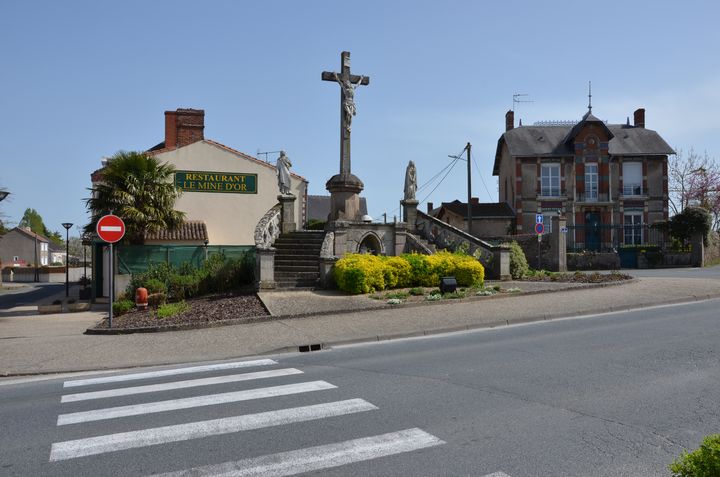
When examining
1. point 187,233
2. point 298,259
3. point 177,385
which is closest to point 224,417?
point 177,385

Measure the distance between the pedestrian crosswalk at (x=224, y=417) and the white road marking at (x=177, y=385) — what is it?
0.01 meters

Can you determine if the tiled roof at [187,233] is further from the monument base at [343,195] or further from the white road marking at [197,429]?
the white road marking at [197,429]

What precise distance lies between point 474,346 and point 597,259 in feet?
75.4

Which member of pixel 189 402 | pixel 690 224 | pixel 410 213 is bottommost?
pixel 189 402

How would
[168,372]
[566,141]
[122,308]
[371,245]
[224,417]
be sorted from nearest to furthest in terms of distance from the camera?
1. [224,417]
2. [168,372]
3. [122,308]
4. [371,245]
5. [566,141]

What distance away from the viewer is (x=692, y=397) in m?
5.79

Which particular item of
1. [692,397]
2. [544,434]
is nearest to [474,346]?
[692,397]

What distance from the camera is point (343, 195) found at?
18.3 metres

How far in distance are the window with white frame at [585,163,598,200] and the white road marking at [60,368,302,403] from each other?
124ft

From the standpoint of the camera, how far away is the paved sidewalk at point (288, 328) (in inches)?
364

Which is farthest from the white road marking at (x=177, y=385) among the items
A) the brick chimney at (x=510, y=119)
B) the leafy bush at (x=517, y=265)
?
the brick chimney at (x=510, y=119)

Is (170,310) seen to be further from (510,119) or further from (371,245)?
(510,119)

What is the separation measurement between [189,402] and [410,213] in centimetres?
1477

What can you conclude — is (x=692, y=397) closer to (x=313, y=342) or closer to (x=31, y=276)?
(x=313, y=342)
